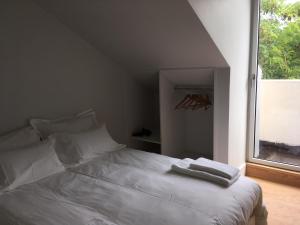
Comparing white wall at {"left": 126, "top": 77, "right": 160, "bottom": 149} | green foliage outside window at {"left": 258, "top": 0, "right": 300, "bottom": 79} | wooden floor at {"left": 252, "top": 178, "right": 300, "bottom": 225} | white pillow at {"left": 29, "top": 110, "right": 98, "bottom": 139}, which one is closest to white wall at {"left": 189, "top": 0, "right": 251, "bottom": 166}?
green foliage outside window at {"left": 258, "top": 0, "right": 300, "bottom": 79}

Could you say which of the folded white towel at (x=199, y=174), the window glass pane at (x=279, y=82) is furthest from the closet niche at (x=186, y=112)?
the folded white towel at (x=199, y=174)

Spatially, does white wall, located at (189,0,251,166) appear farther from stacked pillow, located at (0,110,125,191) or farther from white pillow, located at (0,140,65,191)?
white pillow, located at (0,140,65,191)

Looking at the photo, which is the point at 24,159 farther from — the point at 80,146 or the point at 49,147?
the point at 80,146

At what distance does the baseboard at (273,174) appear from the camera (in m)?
2.89

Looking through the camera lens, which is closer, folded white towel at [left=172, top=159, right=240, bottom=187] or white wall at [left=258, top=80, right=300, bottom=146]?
folded white towel at [left=172, top=159, right=240, bottom=187]

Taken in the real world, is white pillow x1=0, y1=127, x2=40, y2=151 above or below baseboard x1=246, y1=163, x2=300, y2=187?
above

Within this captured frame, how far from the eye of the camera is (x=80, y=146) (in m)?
2.40

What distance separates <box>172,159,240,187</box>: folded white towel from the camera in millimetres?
1798

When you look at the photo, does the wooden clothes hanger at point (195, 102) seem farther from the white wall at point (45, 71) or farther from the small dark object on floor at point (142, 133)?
the white wall at point (45, 71)

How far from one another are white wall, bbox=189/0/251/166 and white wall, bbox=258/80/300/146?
22cm

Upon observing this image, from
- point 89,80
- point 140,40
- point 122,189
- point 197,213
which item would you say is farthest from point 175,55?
point 197,213

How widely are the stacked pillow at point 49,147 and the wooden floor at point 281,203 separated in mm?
1588

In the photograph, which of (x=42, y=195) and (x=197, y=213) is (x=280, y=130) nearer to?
(x=197, y=213)

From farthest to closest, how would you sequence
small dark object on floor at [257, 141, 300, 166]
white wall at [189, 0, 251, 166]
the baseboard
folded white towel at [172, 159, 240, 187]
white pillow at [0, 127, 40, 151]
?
small dark object on floor at [257, 141, 300, 166]
the baseboard
white wall at [189, 0, 251, 166]
white pillow at [0, 127, 40, 151]
folded white towel at [172, 159, 240, 187]
